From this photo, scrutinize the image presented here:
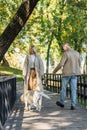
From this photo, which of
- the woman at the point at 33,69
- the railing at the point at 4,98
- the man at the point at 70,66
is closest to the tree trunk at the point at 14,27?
the woman at the point at 33,69

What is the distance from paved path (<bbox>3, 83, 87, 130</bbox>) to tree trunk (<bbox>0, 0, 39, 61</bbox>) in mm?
2180

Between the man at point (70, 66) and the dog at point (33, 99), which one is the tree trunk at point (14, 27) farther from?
the man at point (70, 66)

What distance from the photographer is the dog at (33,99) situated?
43.8 ft

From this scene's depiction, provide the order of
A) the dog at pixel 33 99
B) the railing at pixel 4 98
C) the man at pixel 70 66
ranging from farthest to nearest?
the man at pixel 70 66, the dog at pixel 33 99, the railing at pixel 4 98

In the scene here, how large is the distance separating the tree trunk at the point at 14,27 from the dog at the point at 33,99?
5.37 feet

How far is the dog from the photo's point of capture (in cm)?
1336

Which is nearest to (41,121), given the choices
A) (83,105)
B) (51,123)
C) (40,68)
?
(51,123)

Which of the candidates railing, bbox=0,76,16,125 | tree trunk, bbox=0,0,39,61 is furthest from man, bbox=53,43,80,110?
railing, bbox=0,76,16,125

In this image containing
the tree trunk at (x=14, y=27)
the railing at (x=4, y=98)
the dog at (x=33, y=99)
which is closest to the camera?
the railing at (x=4, y=98)

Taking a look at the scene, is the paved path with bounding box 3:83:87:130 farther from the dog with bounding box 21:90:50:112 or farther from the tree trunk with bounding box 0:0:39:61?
the tree trunk with bounding box 0:0:39:61

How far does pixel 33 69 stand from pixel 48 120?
9.01 ft

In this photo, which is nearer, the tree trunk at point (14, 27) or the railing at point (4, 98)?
the railing at point (4, 98)

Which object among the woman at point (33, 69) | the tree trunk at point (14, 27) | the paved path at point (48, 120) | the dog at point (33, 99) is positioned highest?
the tree trunk at point (14, 27)

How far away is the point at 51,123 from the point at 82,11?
15584 mm
